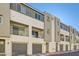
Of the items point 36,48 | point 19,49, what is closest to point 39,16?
point 36,48

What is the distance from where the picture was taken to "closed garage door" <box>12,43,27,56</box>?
1340cm

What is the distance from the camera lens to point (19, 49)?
13953 millimetres

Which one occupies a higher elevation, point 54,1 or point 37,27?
point 54,1

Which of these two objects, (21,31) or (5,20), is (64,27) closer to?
(21,31)

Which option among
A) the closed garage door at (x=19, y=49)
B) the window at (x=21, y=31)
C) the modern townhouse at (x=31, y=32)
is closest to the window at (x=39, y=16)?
the modern townhouse at (x=31, y=32)

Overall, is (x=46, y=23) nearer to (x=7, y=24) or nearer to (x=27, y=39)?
(x=27, y=39)

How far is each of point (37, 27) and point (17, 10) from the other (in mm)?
2578

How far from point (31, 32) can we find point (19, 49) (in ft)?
6.78

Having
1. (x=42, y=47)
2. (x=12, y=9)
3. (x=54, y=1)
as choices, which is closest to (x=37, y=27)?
(x=42, y=47)

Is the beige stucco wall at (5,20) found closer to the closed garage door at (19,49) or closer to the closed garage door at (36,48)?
the closed garage door at (19,49)

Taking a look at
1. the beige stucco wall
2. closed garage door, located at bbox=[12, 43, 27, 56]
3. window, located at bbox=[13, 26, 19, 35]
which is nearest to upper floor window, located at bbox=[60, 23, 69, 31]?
closed garage door, located at bbox=[12, 43, 27, 56]

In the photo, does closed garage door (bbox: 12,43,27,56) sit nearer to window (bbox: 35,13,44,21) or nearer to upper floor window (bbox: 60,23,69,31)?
window (bbox: 35,13,44,21)

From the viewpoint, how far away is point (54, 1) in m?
12.0

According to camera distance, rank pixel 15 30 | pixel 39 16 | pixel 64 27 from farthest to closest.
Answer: pixel 39 16 → pixel 64 27 → pixel 15 30
